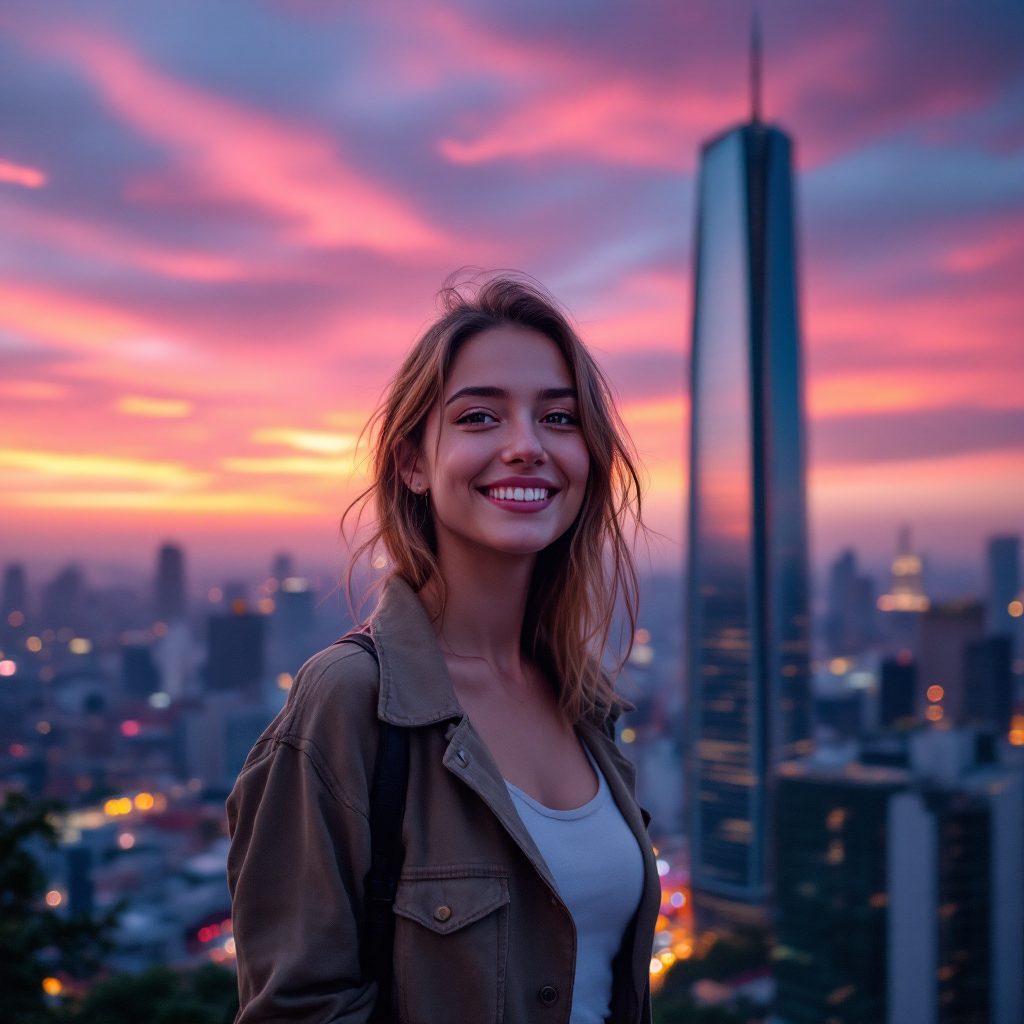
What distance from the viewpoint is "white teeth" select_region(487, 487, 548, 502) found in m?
1.22

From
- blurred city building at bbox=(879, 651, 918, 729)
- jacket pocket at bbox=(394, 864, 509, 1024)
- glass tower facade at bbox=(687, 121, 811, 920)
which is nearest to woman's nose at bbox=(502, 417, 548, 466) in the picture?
jacket pocket at bbox=(394, 864, 509, 1024)

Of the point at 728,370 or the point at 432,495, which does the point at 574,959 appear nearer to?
the point at 432,495

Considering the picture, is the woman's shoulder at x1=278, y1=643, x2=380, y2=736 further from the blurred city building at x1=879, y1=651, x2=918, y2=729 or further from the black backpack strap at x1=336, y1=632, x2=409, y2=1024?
the blurred city building at x1=879, y1=651, x2=918, y2=729

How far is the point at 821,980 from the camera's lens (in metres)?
15.9

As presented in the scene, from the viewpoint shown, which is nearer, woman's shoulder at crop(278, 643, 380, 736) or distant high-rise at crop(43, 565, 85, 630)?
woman's shoulder at crop(278, 643, 380, 736)

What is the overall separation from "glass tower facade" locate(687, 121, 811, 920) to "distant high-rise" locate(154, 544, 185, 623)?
818 inches

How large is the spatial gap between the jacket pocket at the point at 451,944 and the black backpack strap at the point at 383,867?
0.01 m

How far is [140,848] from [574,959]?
2314 centimetres

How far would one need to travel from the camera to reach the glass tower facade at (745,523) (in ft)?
103

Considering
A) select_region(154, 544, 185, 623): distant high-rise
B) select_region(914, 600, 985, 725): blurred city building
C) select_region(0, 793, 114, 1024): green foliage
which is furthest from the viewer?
select_region(154, 544, 185, 623): distant high-rise

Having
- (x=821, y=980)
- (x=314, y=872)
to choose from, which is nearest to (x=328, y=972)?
(x=314, y=872)

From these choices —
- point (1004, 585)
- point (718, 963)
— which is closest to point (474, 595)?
point (718, 963)

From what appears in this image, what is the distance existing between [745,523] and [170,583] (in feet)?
76.9

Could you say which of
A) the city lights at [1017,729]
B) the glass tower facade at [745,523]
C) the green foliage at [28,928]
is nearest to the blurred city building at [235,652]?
the glass tower facade at [745,523]
